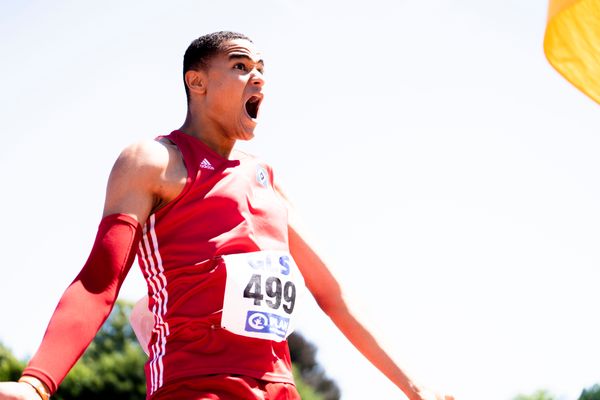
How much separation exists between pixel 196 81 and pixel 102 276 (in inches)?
45.8

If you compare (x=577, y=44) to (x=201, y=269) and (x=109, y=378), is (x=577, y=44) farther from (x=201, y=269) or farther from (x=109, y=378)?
(x=109, y=378)

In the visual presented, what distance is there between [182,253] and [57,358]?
71 centimetres

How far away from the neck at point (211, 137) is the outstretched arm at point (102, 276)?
0.35 metres

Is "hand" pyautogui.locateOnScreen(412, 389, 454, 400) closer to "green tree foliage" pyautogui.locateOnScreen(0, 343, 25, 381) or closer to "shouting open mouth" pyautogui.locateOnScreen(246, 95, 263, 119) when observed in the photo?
"shouting open mouth" pyautogui.locateOnScreen(246, 95, 263, 119)

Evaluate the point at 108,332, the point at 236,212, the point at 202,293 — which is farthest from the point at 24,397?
the point at 108,332

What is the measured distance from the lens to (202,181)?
3.86m

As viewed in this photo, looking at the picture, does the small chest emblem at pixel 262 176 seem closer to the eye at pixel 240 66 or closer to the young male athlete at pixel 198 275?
the young male athlete at pixel 198 275

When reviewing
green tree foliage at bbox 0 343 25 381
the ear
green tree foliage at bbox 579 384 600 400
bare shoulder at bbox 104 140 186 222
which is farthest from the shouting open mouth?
green tree foliage at bbox 0 343 25 381

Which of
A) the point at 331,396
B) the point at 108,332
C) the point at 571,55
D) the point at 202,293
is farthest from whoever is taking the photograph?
the point at 331,396

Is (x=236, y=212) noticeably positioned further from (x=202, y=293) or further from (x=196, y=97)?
(x=196, y=97)

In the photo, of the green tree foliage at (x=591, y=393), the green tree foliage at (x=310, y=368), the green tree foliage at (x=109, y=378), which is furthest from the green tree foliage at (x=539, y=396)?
the green tree foliage at (x=310, y=368)

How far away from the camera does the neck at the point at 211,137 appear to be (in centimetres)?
418

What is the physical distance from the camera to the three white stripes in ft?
12.2

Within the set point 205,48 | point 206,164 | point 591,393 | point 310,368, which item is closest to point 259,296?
point 206,164
